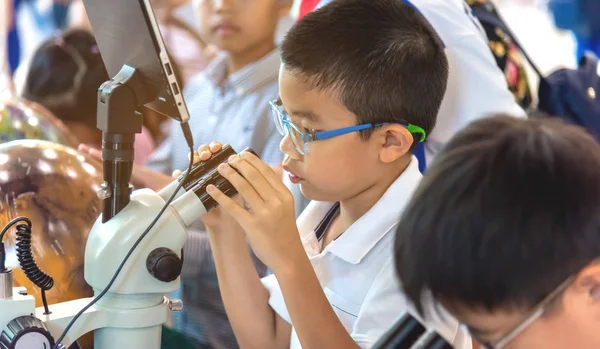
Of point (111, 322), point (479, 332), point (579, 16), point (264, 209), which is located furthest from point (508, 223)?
point (579, 16)

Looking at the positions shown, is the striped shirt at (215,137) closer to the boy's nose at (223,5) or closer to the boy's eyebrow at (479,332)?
the boy's nose at (223,5)

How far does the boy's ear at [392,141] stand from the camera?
104 cm

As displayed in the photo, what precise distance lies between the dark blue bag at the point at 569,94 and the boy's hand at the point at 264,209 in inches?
28.7

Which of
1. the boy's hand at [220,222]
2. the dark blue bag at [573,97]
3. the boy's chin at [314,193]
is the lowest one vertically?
the dark blue bag at [573,97]

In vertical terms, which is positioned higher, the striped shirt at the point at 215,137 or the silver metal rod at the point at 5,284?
the silver metal rod at the point at 5,284

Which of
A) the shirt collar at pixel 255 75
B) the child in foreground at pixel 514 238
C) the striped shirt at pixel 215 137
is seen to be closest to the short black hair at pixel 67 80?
the striped shirt at pixel 215 137

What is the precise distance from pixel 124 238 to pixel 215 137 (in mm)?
1050

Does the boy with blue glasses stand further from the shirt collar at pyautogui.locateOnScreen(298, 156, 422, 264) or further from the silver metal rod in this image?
the silver metal rod

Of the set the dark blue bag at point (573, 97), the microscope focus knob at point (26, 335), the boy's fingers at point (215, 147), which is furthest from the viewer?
the dark blue bag at point (573, 97)

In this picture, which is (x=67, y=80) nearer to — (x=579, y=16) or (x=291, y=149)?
(x=291, y=149)

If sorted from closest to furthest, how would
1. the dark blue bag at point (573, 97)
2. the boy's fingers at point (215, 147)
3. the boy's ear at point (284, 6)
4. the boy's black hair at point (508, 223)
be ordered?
the boy's black hair at point (508, 223), the boy's fingers at point (215, 147), the dark blue bag at point (573, 97), the boy's ear at point (284, 6)

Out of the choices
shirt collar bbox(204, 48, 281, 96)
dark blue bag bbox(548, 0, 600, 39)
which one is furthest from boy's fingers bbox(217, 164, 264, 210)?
dark blue bag bbox(548, 0, 600, 39)

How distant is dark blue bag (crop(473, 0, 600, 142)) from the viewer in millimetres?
1503

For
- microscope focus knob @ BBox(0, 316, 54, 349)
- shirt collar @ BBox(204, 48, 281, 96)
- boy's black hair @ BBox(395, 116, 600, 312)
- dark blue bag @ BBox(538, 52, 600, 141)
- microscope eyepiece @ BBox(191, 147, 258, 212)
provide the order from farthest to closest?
shirt collar @ BBox(204, 48, 281, 96)
dark blue bag @ BBox(538, 52, 600, 141)
microscope eyepiece @ BBox(191, 147, 258, 212)
microscope focus knob @ BBox(0, 316, 54, 349)
boy's black hair @ BBox(395, 116, 600, 312)
